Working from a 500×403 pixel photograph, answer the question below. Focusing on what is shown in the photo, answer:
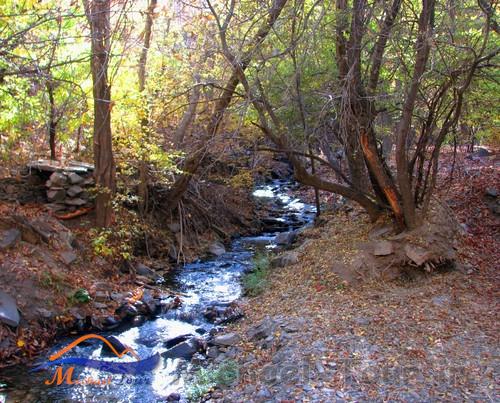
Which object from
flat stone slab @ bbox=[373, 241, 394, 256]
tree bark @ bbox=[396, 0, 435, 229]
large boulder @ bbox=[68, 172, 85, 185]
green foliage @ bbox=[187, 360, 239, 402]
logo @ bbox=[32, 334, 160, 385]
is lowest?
logo @ bbox=[32, 334, 160, 385]

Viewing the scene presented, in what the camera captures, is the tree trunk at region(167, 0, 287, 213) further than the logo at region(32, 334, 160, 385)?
Yes

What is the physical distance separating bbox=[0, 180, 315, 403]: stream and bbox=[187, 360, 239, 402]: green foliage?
0.55 feet

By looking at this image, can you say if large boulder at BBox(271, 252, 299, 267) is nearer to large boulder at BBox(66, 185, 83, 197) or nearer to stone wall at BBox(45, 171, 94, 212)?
stone wall at BBox(45, 171, 94, 212)

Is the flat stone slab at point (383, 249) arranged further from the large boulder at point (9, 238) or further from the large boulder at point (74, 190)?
the large boulder at point (74, 190)

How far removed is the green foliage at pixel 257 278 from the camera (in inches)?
350

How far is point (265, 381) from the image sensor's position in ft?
17.2

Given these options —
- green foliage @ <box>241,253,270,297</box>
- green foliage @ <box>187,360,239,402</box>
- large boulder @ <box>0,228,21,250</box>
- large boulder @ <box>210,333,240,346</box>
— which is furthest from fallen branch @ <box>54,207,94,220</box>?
green foliage @ <box>187,360,239,402</box>

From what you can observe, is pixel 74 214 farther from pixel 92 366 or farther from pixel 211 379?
pixel 211 379

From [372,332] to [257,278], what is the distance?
376 centimetres

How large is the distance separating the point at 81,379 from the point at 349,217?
6622 millimetres

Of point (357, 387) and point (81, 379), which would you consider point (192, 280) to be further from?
point (357, 387)

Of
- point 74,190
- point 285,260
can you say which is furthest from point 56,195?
point 285,260

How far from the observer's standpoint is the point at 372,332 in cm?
Result: 581

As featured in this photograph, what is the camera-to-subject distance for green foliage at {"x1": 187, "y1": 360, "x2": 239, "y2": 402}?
216 inches
